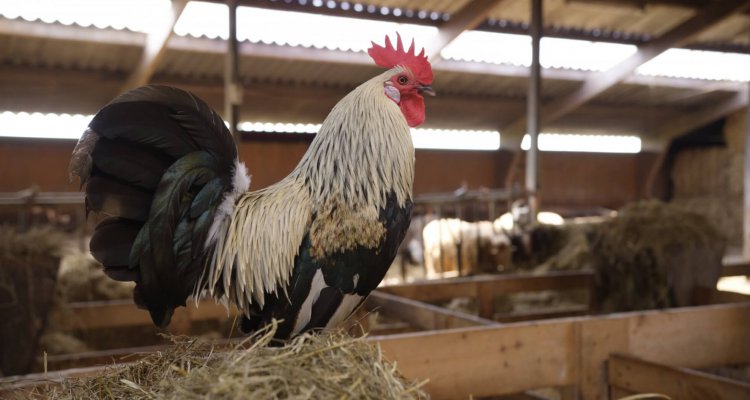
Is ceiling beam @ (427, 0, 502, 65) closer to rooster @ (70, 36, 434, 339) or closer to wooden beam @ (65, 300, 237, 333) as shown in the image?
wooden beam @ (65, 300, 237, 333)

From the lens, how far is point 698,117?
14.8 metres

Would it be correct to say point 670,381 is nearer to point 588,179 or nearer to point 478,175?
point 478,175

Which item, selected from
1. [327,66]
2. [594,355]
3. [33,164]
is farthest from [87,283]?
[327,66]

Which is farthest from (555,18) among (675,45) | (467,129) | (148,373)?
(148,373)

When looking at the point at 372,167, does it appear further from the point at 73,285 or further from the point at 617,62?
the point at 617,62

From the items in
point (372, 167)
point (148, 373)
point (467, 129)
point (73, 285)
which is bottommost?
point (73, 285)

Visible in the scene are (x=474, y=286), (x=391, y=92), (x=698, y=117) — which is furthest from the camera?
Answer: (x=698, y=117)

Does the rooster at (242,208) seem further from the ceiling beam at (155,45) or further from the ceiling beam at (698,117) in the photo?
the ceiling beam at (698,117)

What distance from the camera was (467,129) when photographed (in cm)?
1406

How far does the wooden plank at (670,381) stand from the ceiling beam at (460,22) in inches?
249

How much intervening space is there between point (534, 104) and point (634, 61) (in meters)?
3.30

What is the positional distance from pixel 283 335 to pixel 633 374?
1595mm

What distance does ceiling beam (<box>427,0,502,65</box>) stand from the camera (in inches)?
329

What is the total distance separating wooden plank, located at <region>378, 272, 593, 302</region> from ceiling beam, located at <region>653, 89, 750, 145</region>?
1161 cm
